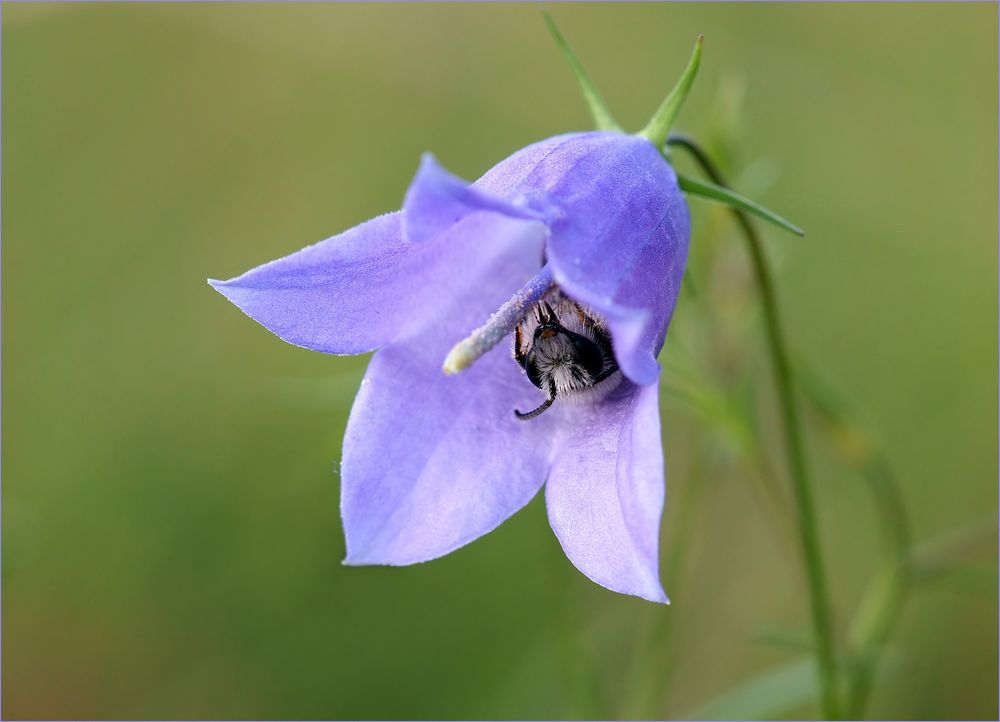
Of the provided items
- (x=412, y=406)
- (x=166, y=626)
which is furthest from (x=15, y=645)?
(x=412, y=406)

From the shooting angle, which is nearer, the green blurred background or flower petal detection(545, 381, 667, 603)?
flower petal detection(545, 381, 667, 603)

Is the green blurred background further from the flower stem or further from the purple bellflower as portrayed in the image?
the purple bellflower

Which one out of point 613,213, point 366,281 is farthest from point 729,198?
point 366,281

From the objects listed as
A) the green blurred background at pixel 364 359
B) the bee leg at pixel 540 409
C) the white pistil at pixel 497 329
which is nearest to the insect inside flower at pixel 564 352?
the bee leg at pixel 540 409

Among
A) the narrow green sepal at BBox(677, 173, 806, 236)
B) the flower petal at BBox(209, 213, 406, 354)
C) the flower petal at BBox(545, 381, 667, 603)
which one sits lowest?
the flower petal at BBox(545, 381, 667, 603)

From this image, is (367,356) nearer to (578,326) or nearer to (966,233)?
(578,326)

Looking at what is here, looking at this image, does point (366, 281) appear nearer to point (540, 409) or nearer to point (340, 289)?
point (340, 289)

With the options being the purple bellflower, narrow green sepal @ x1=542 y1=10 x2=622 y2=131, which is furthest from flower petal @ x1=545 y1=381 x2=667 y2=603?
narrow green sepal @ x1=542 y1=10 x2=622 y2=131

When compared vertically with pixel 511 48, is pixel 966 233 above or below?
below
